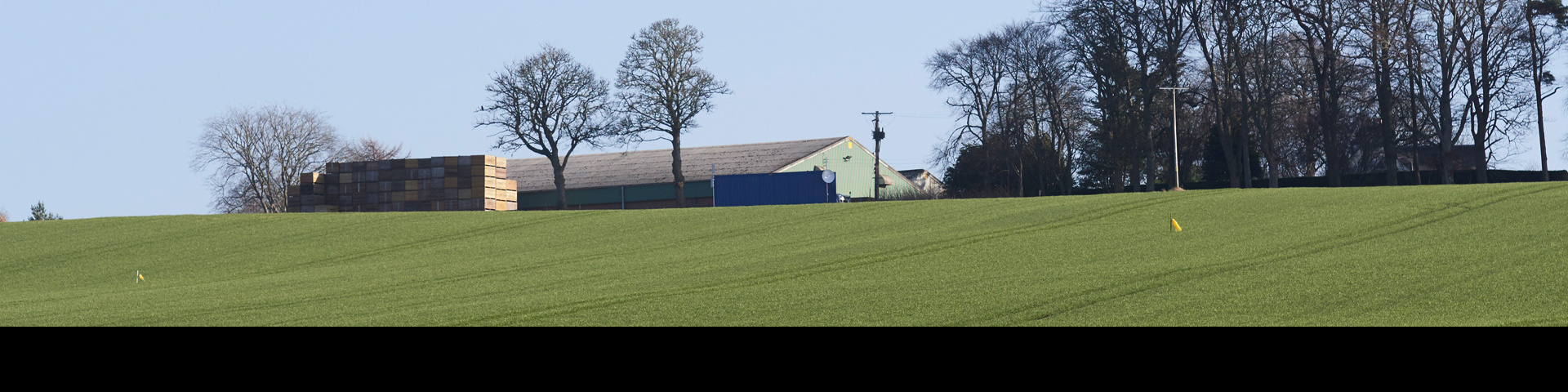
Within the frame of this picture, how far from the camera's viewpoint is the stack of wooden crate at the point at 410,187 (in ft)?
126

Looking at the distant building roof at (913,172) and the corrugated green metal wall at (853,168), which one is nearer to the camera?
the corrugated green metal wall at (853,168)

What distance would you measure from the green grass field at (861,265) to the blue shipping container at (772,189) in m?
17.7

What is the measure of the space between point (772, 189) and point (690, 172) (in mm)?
21506

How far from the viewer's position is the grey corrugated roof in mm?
61688

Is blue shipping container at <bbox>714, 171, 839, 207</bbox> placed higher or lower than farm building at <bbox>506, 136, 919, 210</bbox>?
lower

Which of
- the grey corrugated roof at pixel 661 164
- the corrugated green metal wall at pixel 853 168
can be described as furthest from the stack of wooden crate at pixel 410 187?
the corrugated green metal wall at pixel 853 168

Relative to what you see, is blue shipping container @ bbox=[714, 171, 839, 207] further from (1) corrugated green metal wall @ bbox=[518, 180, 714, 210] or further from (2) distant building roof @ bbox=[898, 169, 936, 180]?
(2) distant building roof @ bbox=[898, 169, 936, 180]

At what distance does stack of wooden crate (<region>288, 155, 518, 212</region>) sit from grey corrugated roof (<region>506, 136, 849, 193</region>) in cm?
2071

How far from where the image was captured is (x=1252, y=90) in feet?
134

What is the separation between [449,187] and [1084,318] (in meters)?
33.0

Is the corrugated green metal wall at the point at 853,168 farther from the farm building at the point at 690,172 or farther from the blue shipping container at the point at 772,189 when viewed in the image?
the blue shipping container at the point at 772,189

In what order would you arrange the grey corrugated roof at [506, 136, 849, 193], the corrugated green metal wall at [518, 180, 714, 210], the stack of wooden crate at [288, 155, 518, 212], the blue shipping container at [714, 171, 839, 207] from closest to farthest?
the stack of wooden crate at [288, 155, 518, 212] → the blue shipping container at [714, 171, 839, 207] → the corrugated green metal wall at [518, 180, 714, 210] → the grey corrugated roof at [506, 136, 849, 193]

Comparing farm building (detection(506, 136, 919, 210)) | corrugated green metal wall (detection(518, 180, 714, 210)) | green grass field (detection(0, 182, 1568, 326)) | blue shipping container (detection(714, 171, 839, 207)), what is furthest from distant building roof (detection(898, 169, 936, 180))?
green grass field (detection(0, 182, 1568, 326))
